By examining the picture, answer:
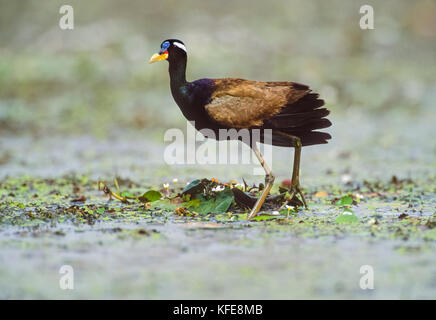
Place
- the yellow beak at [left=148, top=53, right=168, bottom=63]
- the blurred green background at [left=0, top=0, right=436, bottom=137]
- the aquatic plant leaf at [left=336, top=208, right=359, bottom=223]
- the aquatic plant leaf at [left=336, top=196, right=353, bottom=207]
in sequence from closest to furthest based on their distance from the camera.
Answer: the aquatic plant leaf at [left=336, top=208, right=359, bottom=223] < the yellow beak at [left=148, top=53, right=168, bottom=63] < the aquatic plant leaf at [left=336, top=196, right=353, bottom=207] < the blurred green background at [left=0, top=0, right=436, bottom=137]

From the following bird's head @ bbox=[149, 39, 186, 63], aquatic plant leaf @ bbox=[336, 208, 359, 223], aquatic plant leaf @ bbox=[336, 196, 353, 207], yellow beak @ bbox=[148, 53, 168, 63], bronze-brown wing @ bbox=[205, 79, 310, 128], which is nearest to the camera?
aquatic plant leaf @ bbox=[336, 208, 359, 223]

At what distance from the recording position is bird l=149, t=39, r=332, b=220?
6.27 m

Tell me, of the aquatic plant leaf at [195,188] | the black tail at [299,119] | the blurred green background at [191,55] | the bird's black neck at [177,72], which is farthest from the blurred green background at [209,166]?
the bird's black neck at [177,72]

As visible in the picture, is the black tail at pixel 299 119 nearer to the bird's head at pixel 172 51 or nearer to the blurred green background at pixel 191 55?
the bird's head at pixel 172 51

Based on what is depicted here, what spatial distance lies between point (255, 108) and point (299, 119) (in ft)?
1.36

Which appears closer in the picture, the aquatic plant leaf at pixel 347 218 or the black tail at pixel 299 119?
the aquatic plant leaf at pixel 347 218

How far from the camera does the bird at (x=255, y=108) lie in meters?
6.27

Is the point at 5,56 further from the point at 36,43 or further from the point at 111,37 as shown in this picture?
the point at 111,37

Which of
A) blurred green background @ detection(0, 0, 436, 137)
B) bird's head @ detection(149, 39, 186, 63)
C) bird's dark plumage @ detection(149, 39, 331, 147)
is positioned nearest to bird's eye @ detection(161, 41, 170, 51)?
bird's head @ detection(149, 39, 186, 63)

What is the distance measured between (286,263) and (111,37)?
1139cm

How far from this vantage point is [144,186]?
27.0ft

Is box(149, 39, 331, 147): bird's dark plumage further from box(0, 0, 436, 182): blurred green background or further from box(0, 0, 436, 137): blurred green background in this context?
box(0, 0, 436, 137): blurred green background
